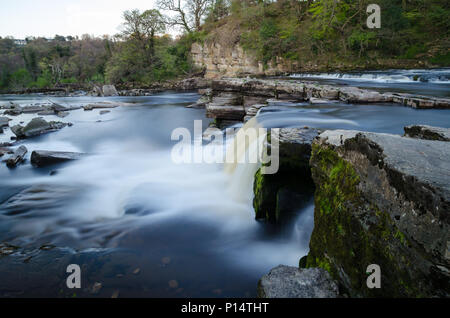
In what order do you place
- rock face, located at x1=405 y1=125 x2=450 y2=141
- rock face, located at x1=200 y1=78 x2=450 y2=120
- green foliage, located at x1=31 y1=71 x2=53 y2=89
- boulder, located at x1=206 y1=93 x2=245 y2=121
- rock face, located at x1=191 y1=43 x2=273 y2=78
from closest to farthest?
rock face, located at x1=405 y1=125 x2=450 y2=141, rock face, located at x1=200 y1=78 x2=450 y2=120, boulder, located at x1=206 y1=93 x2=245 y2=121, rock face, located at x1=191 y1=43 x2=273 y2=78, green foliage, located at x1=31 y1=71 x2=53 y2=89

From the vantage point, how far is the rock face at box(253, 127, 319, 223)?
3.04 m

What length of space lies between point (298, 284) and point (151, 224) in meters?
2.63

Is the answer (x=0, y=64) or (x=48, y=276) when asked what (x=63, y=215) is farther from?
(x=0, y=64)

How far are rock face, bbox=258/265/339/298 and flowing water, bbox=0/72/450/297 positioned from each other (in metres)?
1.02

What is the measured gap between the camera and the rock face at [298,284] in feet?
4.83

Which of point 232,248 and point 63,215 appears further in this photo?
point 63,215

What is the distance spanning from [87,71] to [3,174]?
4644 centimetres

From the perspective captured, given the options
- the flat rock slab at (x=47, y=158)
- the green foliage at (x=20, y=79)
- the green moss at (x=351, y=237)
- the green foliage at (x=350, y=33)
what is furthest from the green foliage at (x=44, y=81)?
the green moss at (x=351, y=237)

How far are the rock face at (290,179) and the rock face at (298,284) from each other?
147 cm

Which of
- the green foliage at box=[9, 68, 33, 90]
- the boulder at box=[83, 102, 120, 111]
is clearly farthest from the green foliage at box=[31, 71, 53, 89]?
the boulder at box=[83, 102, 120, 111]

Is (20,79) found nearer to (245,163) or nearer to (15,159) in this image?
(15,159)

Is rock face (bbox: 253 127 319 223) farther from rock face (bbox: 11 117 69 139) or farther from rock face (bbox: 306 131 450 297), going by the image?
rock face (bbox: 11 117 69 139)

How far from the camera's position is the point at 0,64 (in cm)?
4572
